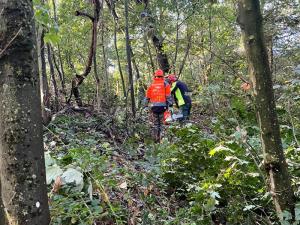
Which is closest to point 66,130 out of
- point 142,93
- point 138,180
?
point 138,180

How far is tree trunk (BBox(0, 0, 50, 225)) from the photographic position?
2305mm

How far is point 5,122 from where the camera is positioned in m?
2.34

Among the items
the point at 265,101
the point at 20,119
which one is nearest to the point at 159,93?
the point at 265,101

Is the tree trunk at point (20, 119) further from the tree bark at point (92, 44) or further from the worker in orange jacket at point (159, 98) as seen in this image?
the tree bark at point (92, 44)

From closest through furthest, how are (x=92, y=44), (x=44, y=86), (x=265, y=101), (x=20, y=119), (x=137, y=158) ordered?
1. (x=20, y=119)
2. (x=265, y=101)
3. (x=137, y=158)
4. (x=44, y=86)
5. (x=92, y=44)

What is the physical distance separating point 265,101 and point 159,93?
6591mm

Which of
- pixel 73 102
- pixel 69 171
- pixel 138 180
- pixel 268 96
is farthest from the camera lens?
pixel 73 102

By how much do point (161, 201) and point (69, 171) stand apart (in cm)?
131

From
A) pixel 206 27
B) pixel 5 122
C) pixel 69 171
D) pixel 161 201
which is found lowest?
A: pixel 161 201

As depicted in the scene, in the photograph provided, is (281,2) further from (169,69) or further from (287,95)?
(287,95)

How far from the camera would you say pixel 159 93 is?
32.0 feet

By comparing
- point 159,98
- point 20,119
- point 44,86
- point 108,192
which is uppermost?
point 44,86

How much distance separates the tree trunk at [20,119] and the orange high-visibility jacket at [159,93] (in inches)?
289

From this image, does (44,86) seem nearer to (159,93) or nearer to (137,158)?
(159,93)
